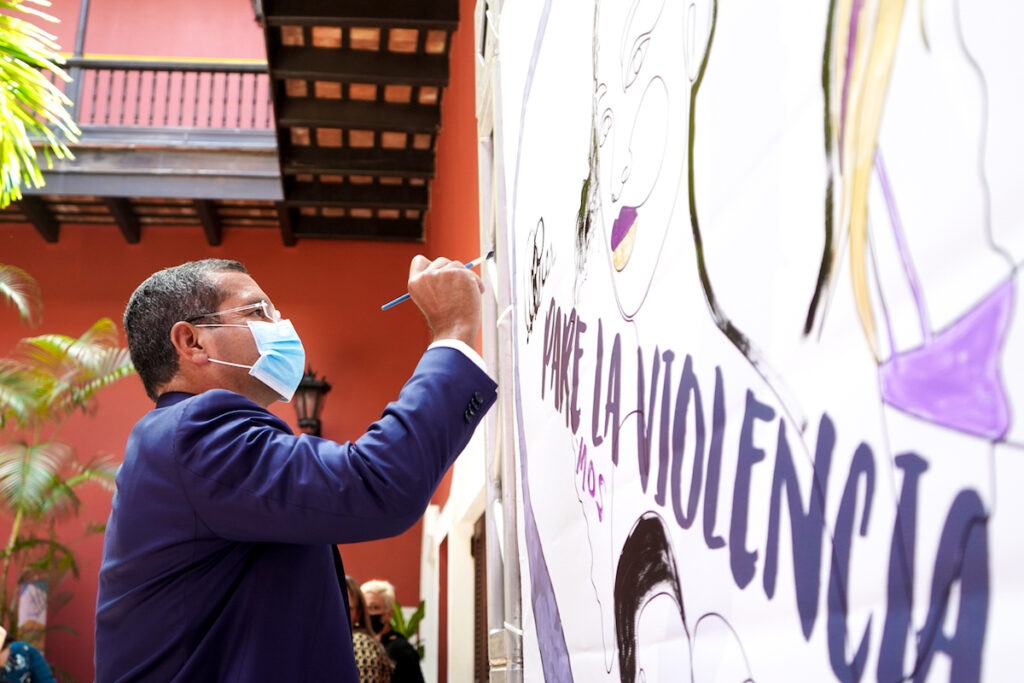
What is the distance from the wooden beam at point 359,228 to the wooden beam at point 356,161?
857 mm

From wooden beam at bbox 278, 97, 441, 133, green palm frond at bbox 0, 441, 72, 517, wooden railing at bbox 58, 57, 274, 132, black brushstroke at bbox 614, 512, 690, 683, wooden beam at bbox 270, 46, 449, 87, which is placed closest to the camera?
black brushstroke at bbox 614, 512, 690, 683

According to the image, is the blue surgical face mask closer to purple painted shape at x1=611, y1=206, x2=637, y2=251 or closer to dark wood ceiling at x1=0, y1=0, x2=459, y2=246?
purple painted shape at x1=611, y1=206, x2=637, y2=251

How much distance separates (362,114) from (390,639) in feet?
12.9

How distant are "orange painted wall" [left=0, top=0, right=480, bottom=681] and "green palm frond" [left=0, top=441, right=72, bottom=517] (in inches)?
41.1

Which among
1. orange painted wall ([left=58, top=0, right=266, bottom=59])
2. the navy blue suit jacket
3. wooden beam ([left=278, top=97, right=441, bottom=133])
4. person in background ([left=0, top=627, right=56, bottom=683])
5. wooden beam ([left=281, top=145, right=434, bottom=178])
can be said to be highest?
orange painted wall ([left=58, top=0, right=266, bottom=59])

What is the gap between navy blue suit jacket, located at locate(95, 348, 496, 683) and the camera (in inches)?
41.3

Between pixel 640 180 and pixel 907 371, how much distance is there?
1.48 feet

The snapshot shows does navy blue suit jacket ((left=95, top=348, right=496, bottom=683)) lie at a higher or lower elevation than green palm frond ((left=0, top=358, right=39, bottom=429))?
higher

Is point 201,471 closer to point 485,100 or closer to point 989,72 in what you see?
point 989,72

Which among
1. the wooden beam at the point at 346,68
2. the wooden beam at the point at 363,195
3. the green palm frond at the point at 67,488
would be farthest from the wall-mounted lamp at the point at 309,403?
the wooden beam at the point at 346,68

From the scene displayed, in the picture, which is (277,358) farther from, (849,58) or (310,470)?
(849,58)

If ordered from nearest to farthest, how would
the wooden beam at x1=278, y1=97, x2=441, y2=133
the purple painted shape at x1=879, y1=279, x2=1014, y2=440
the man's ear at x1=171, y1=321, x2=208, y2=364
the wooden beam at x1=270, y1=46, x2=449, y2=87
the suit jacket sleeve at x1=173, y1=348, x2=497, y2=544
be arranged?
the purple painted shape at x1=879, y1=279, x2=1014, y2=440 → the suit jacket sleeve at x1=173, y1=348, x2=497, y2=544 → the man's ear at x1=171, y1=321, x2=208, y2=364 → the wooden beam at x1=270, y1=46, x2=449, y2=87 → the wooden beam at x1=278, y1=97, x2=441, y2=133

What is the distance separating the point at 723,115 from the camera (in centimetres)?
62

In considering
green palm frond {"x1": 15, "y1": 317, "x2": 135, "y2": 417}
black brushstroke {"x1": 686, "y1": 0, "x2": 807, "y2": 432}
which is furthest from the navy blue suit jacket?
green palm frond {"x1": 15, "y1": 317, "x2": 135, "y2": 417}
